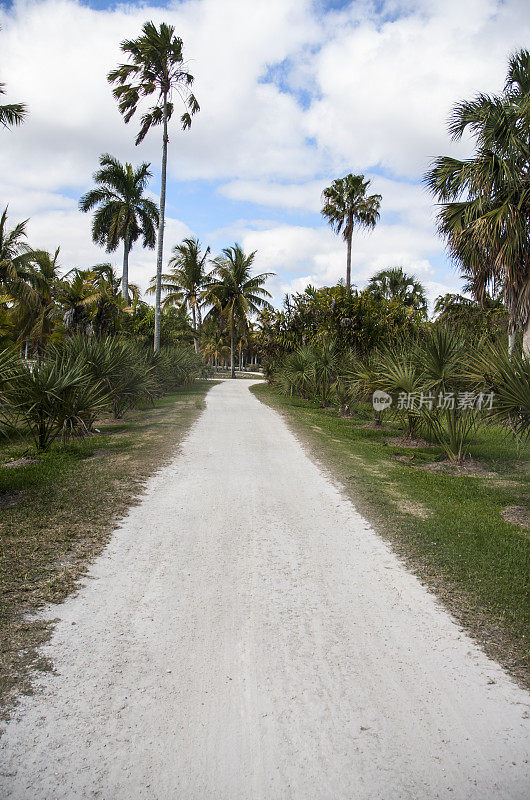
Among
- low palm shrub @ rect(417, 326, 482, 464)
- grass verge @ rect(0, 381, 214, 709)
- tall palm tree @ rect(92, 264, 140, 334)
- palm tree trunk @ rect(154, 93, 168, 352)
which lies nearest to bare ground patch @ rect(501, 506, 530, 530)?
low palm shrub @ rect(417, 326, 482, 464)

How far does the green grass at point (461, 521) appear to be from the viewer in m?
3.59

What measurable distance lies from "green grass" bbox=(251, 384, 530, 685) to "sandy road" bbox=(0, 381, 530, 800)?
0.27 m

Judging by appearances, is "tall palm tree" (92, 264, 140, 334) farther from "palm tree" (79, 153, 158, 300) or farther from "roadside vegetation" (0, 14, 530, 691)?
"palm tree" (79, 153, 158, 300)

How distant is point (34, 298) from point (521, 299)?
17594 mm

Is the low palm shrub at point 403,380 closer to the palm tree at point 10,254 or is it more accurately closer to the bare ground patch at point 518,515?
the bare ground patch at point 518,515

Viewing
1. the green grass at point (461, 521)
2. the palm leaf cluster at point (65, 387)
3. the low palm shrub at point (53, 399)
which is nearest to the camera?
the green grass at point (461, 521)

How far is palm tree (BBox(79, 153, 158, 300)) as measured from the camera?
3303cm

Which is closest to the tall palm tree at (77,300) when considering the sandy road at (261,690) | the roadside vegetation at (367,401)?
the roadside vegetation at (367,401)

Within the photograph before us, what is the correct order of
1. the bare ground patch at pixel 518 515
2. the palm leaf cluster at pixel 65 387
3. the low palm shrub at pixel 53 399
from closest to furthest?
the bare ground patch at pixel 518 515, the palm leaf cluster at pixel 65 387, the low palm shrub at pixel 53 399

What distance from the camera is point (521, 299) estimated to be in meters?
10.9

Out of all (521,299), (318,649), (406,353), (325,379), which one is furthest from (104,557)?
(325,379)

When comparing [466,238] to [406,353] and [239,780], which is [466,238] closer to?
[406,353]

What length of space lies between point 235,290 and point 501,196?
29.9 metres

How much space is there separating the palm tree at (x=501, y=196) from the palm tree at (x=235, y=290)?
92.4ft
